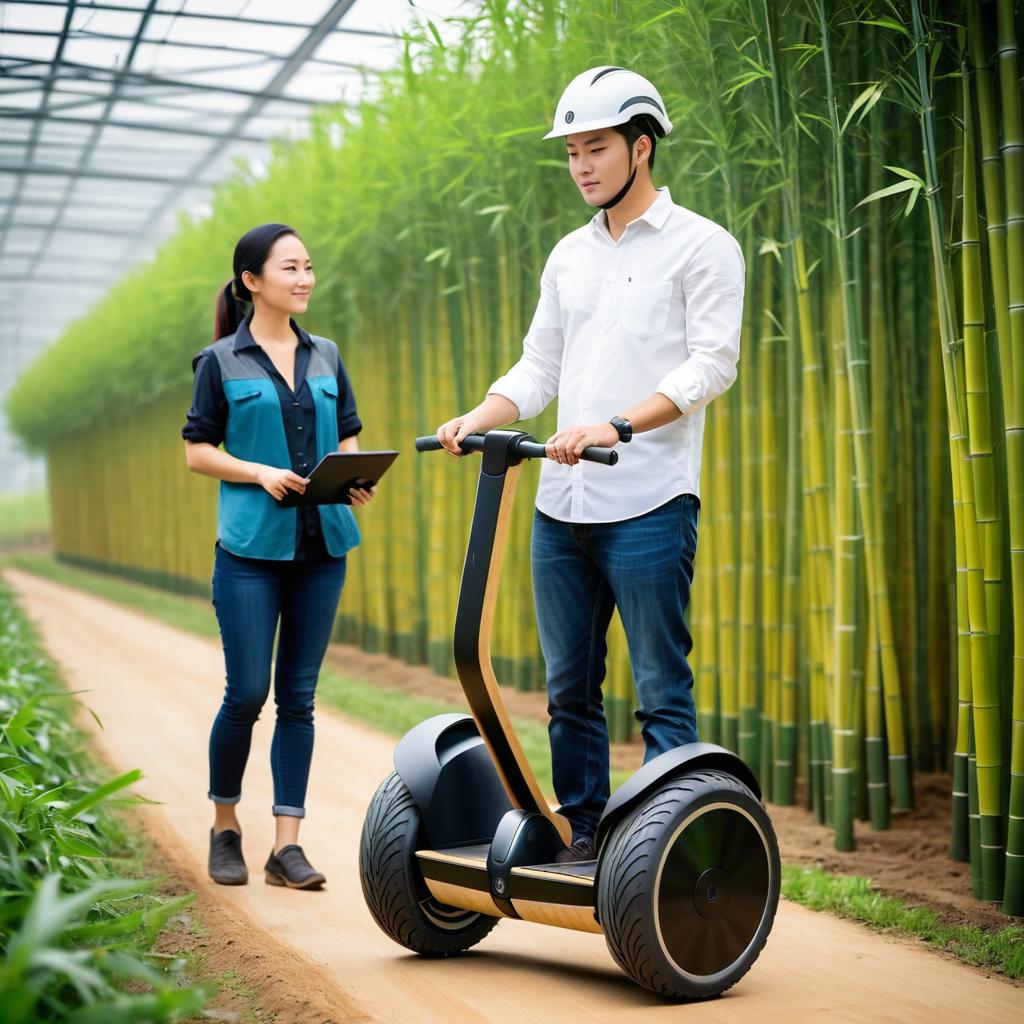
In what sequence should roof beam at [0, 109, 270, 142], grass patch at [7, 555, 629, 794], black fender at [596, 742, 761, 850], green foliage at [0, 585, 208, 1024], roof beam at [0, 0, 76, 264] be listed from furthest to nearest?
roof beam at [0, 109, 270, 142], roof beam at [0, 0, 76, 264], grass patch at [7, 555, 629, 794], black fender at [596, 742, 761, 850], green foliage at [0, 585, 208, 1024]

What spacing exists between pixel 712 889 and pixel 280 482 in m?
1.23

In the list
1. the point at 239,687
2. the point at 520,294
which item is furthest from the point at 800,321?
the point at 520,294

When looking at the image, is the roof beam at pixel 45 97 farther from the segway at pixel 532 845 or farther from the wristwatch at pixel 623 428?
the wristwatch at pixel 623 428

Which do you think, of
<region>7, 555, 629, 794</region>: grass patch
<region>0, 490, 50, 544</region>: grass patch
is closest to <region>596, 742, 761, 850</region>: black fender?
<region>7, 555, 629, 794</region>: grass patch

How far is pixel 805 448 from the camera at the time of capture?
3406 millimetres

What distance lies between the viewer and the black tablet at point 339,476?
2762 mm

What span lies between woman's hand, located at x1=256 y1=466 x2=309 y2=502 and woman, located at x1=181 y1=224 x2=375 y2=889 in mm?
54

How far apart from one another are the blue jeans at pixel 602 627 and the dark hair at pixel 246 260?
1015 millimetres

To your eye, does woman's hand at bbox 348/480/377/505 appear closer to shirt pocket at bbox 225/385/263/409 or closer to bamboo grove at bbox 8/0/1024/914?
shirt pocket at bbox 225/385/263/409

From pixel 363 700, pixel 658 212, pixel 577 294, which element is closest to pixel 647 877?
pixel 577 294

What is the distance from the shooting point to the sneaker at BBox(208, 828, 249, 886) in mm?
2969

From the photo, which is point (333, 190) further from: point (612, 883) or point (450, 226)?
point (612, 883)

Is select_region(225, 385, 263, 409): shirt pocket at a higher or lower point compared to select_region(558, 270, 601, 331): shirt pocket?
lower

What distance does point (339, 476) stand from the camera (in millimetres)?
2824
